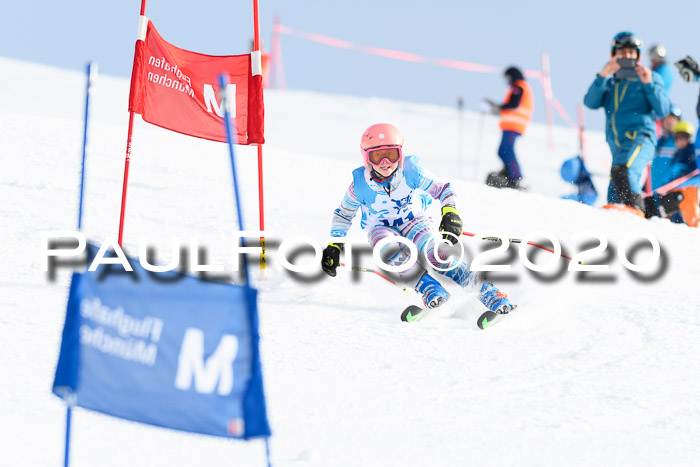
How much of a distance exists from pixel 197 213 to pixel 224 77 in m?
5.13

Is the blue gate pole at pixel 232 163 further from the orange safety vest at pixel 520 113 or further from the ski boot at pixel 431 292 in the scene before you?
the orange safety vest at pixel 520 113

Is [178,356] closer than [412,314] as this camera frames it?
Yes

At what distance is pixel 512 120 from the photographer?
387 inches

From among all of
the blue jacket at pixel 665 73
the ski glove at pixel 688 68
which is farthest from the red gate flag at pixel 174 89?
the blue jacket at pixel 665 73

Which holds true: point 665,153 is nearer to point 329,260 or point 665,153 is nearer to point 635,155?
point 635,155

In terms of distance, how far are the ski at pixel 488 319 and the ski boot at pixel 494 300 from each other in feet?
0.14

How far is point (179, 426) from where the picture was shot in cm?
239

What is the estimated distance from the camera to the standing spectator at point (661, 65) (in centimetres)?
922

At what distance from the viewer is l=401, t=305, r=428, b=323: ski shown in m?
4.96

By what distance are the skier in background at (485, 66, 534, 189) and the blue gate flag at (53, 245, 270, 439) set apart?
7845 mm

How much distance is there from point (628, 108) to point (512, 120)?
164 cm

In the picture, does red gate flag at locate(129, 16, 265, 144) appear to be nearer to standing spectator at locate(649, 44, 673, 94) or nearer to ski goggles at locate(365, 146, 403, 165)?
ski goggles at locate(365, 146, 403, 165)

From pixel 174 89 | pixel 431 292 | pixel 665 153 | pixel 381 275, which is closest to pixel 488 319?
pixel 431 292

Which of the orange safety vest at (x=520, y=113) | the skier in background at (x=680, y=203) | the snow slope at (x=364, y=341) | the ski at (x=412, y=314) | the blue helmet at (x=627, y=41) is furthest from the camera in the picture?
the orange safety vest at (x=520, y=113)
